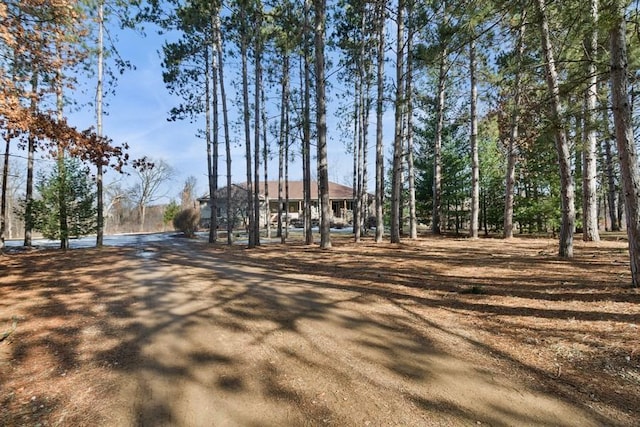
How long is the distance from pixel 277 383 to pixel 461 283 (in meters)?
4.18

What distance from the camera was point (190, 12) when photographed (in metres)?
13.4

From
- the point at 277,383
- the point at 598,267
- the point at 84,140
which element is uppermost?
the point at 84,140

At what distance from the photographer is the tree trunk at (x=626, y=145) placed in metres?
4.66

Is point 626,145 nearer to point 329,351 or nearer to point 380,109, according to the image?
point 329,351

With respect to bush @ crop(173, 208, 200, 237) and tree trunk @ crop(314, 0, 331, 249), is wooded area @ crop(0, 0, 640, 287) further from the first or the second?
bush @ crop(173, 208, 200, 237)

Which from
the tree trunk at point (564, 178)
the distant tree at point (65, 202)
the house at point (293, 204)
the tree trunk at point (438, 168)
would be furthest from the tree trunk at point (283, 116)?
the house at point (293, 204)

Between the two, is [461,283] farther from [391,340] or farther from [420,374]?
[420,374]

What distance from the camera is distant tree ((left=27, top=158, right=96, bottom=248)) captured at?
545 inches

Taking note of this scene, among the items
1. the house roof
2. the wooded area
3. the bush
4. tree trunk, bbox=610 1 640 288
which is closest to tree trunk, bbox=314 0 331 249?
the wooded area

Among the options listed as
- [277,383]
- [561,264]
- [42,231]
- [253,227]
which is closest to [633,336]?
[277,383]

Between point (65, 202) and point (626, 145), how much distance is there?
18480mm

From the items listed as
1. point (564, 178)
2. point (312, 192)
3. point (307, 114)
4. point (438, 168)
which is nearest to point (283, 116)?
point (307, 114)

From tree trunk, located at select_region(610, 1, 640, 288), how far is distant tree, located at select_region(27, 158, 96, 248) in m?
18.0

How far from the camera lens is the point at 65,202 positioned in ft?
46.3
